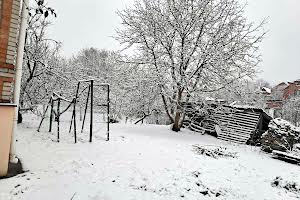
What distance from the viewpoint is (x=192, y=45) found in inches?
471

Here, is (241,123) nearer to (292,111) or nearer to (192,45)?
(192,45)

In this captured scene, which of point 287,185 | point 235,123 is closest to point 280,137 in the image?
point 235,123

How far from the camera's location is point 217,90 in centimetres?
1220

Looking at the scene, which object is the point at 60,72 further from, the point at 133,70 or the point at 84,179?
the point at 84,179

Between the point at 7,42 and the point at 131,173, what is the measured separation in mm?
3850

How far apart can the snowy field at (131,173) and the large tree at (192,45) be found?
3.71m

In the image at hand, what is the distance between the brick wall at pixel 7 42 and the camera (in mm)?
5480

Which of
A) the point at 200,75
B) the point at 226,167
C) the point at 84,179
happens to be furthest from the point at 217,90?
the point at 84,179

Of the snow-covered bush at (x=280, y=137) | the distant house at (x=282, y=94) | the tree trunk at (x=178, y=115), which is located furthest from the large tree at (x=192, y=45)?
the distant house at (x=282, y=94)

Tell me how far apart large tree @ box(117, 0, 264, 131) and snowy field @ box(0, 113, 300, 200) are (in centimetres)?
371

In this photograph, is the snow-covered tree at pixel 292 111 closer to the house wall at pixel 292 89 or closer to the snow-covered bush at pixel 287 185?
the house wall at pixel 292 89

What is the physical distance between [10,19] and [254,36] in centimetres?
1029

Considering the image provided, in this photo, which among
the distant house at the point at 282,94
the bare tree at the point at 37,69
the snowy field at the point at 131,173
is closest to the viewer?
the snowy field at the point at 131,173

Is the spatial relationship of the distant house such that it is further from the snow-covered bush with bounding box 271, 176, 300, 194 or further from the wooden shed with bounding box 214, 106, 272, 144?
the snow-covered bush with bounding box 271, 176, 300, 194
